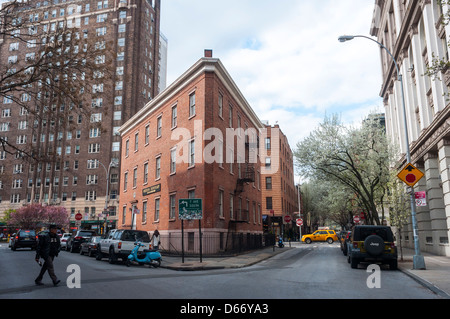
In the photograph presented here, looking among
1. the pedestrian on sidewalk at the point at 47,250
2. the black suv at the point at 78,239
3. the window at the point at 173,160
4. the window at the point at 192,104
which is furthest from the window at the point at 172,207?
the pedestrian on sidewalk at the point at 47,250

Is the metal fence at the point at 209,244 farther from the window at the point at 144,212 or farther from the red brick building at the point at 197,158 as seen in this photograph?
the window at the point at 144,212

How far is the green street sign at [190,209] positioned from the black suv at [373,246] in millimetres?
7457

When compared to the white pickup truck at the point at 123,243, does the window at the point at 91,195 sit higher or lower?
higher

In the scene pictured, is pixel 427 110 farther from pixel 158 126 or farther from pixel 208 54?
pixel 158 126

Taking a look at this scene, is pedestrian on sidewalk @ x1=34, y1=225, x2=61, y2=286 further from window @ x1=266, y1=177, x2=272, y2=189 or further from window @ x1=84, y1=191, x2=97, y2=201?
window @ x1=84, y1=191, x2=97, y2=201

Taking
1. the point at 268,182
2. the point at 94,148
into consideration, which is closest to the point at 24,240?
the point at 94,148

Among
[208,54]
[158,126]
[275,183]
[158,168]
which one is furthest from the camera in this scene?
[275,183]

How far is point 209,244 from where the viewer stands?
81.9 ft

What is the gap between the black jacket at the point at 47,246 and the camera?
1062 centimetres

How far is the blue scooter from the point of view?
1681 centimetres

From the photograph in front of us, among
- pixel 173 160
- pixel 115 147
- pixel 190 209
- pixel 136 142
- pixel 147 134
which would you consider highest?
pixel 115 147

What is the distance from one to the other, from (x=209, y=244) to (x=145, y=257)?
27.6 feet

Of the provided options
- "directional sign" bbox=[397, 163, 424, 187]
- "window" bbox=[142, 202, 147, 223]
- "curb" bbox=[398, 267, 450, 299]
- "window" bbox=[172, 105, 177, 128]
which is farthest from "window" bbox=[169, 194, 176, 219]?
"curb" bbox=[398, 267, 450, 299]

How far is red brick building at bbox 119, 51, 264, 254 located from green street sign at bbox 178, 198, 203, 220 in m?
6.81
